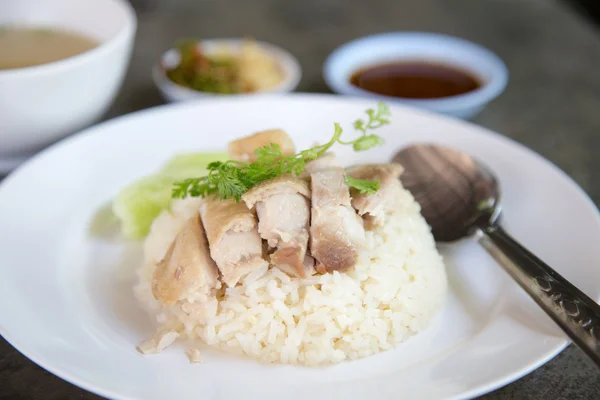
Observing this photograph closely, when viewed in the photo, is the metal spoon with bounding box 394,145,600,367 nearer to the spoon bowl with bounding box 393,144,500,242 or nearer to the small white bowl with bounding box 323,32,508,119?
the spoon bowl with bounding box 393,144,500,242

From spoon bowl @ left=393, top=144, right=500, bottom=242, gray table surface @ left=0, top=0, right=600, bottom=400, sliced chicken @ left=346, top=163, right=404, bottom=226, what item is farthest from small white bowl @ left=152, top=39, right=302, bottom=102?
sliced chicken @ left=346, top=163, right=404, bottom=226

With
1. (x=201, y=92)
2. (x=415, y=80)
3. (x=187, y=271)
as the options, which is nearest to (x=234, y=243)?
(x=187, y=271)

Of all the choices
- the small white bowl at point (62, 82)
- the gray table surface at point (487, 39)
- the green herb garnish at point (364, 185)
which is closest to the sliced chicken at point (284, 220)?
the green herb garnish at point (364, 185)

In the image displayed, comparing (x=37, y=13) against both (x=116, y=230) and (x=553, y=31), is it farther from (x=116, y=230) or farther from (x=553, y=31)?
(x=553, y=31)

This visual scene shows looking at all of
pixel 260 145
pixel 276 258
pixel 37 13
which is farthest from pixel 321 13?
pixel 276 258

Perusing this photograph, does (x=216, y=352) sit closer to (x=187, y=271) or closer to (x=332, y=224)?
(x=187, y=271)
